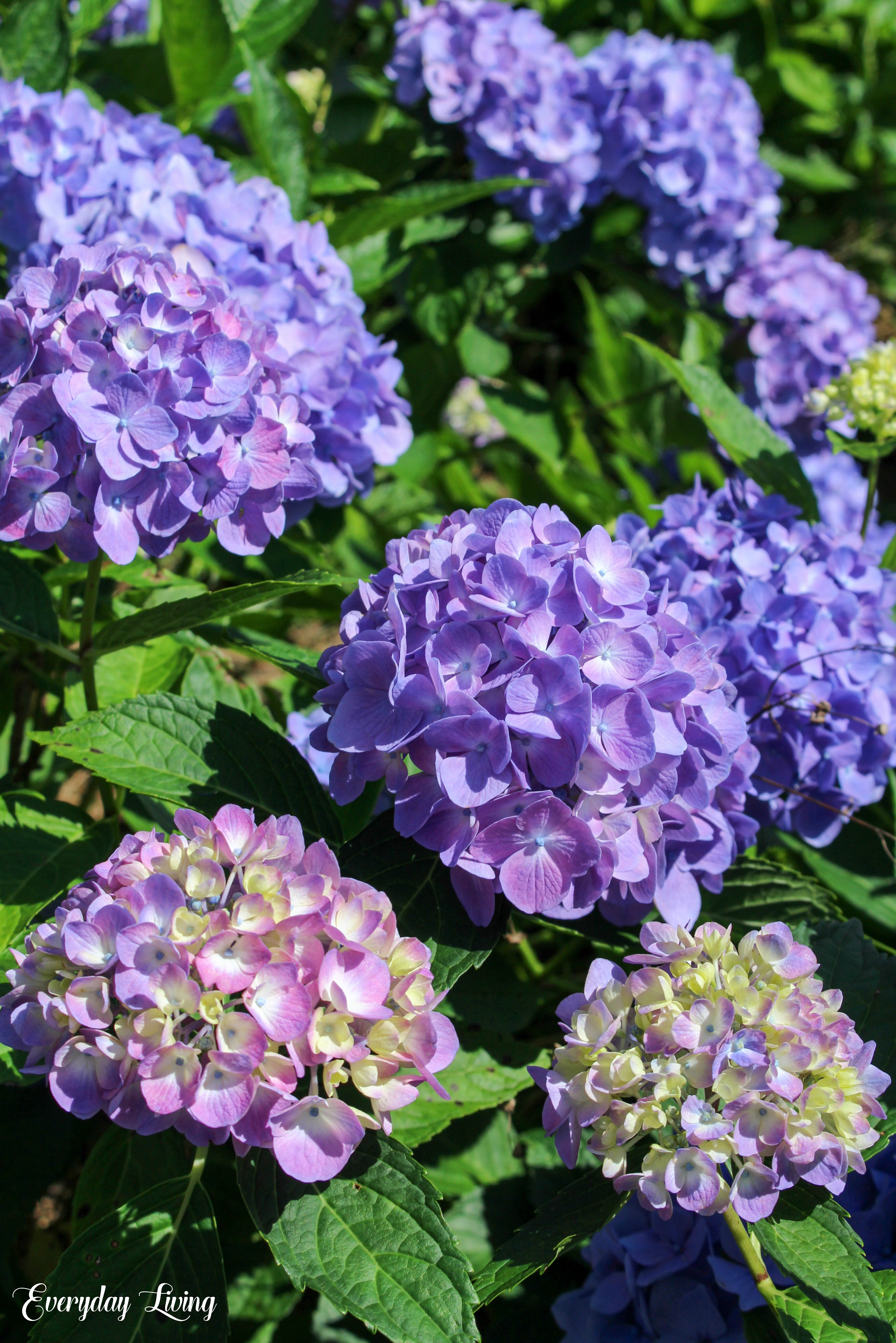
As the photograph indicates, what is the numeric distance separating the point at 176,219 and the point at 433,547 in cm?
89

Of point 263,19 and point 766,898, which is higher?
point 263,19

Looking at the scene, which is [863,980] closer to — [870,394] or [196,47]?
[870,394]

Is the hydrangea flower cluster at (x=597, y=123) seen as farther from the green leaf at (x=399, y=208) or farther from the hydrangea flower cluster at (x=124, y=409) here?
the hydrangea flower cluster at (x=124, y=409)

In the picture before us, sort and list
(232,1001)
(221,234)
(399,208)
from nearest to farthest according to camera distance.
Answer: (232,1001), (221,234), (399,208)

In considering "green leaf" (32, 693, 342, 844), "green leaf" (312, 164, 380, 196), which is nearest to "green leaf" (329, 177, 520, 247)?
"green leaf" (312, 164, 380, 196)

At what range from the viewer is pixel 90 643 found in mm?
1506

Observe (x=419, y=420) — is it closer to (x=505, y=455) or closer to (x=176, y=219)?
(x=505, y=455)

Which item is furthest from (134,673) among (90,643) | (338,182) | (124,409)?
(338,182)

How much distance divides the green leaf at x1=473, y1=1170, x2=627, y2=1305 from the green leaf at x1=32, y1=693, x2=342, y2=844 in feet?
1.71

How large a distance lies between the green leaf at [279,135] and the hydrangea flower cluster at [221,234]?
0.30 meters

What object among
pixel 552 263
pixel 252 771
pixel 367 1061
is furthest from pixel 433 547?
pixel 552 263

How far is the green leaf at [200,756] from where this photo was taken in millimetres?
1276

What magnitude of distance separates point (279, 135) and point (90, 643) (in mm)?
1294

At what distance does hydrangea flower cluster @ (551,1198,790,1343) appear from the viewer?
130 centimetres
